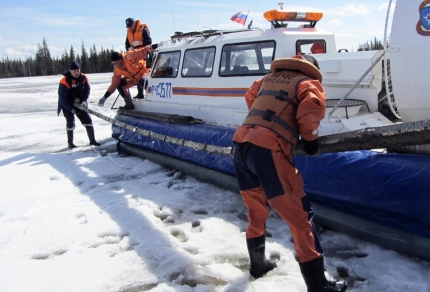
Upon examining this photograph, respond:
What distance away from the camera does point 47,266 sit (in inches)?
110

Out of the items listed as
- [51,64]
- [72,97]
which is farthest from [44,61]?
[72,97]

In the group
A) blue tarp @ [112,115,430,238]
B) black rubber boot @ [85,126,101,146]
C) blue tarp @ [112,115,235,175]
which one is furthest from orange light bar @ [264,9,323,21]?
black rubber boot @ [85,126,101,146]

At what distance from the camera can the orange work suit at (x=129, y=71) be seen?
6.40 metres

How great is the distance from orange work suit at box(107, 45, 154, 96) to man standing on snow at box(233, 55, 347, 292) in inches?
176

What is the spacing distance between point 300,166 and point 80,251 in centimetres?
195

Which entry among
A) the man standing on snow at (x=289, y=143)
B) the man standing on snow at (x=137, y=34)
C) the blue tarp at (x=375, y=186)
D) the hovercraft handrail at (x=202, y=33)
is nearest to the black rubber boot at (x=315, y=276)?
the man standing on snow at (x=289, y=143)

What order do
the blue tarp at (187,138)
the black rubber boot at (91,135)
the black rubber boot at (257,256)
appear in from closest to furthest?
the black rubber boot at (257,256), the blue tarp at (187,138), the black rubber boot at (91,135)

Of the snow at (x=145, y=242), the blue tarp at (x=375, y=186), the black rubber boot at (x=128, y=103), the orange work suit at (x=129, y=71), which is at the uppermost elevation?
the orange work suit at (x=129, y=71)

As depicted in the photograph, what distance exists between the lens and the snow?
2.52 meters

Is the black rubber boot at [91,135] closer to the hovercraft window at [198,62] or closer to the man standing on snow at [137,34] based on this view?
the man standing on snow at [137,34]

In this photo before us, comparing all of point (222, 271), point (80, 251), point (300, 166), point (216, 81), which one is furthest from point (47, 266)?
point (216, 81)

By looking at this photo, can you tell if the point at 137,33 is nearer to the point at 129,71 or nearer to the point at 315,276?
the point at 129,71

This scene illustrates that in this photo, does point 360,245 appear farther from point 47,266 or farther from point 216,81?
point 216,81

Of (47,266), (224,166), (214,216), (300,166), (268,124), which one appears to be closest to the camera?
(268,124)
